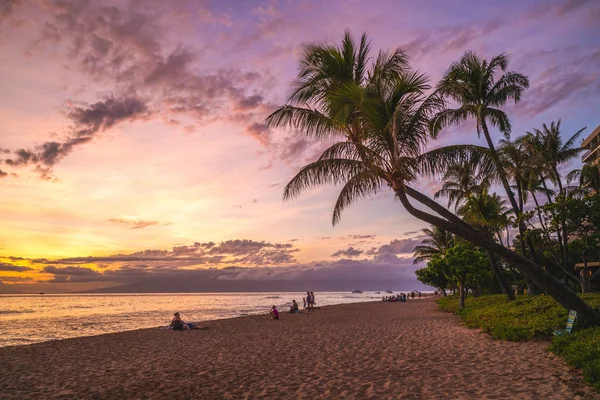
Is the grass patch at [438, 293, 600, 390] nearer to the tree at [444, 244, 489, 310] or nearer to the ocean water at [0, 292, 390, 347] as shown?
the tree at [444, 244, 489, 310]

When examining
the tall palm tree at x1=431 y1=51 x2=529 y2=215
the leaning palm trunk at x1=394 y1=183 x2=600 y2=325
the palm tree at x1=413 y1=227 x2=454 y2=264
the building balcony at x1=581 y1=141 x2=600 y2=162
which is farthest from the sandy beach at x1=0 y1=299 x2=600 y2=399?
the building balcony at x1=581 y1=141 x2=600 y2=162

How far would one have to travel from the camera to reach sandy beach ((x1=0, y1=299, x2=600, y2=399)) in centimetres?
727

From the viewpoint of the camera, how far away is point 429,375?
832 cm

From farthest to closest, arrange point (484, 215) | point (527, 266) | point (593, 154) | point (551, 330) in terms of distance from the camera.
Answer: point (593, 154) → point (484, 215) → point (551, 330) → point (527, 266)

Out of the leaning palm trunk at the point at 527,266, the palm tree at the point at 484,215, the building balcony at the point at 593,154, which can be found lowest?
the leaning palm trunk at the point at 527,266

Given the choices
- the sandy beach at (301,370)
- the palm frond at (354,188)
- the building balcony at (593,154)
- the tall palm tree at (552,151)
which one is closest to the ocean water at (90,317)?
the sandy beach at (301,370)

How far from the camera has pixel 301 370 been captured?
9312mm

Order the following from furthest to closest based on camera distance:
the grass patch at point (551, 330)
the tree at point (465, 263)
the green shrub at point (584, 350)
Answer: the tree at point (465, 263) < the grass patch at point (551, 330) < the green shrub at point (584, 350)

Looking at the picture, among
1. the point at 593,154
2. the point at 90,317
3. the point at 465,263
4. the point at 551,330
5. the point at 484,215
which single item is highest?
the point at 593,154

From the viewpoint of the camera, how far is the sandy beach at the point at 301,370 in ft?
23.8

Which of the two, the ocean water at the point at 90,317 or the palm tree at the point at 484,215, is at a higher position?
the palm tree at the point at 484,215

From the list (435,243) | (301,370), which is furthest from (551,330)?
(435,243)

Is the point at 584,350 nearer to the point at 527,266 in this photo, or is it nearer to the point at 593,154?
the point at 527,266

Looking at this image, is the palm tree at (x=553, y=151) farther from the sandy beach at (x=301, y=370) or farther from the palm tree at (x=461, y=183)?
the sandy beach at (x=301, y=370)
